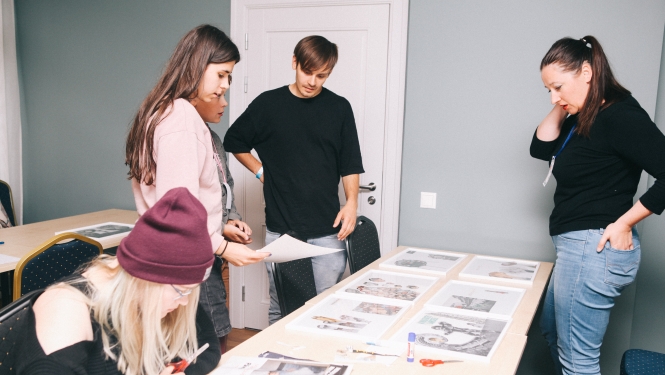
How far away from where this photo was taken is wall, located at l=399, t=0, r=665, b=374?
107 inches

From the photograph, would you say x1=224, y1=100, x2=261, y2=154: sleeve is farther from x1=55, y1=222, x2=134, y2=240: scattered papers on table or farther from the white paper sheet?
the white paper sheet

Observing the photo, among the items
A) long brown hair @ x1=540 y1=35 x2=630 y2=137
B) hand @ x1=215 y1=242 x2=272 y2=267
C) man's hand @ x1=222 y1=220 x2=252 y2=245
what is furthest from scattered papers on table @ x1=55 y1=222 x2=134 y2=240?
long brown hair @ x1=540 y1=35 x2=630 y2=137

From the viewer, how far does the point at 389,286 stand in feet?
6.92

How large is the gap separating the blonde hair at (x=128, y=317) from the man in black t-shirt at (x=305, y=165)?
1.37 meters

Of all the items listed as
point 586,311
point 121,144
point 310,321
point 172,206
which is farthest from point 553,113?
point 121,144

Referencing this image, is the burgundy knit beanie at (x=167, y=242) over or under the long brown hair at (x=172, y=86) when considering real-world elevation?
under

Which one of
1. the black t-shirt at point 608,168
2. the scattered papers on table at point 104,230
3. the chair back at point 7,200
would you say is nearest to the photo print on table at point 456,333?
the black t-shirt at point 608,168

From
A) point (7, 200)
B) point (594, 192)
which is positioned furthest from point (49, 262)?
point (594, 192)

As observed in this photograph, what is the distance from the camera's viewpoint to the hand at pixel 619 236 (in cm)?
180

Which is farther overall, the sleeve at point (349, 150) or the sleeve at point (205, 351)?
the sleeve at point (349, 150)

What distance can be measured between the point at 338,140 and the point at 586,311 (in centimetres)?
130

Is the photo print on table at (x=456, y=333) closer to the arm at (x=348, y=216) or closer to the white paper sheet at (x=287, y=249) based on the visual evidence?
the white paper sheet at (x=287, y=249)

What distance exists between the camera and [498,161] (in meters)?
2.93

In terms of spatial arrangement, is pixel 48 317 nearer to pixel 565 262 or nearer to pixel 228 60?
pixel 228 60
